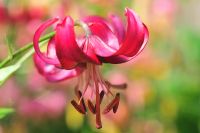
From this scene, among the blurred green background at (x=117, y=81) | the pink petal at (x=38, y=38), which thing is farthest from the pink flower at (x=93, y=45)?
the blurred green background at (x=117, y=81)

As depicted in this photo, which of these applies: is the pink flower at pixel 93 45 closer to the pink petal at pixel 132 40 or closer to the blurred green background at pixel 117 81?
the pink petal at pixel 132 40

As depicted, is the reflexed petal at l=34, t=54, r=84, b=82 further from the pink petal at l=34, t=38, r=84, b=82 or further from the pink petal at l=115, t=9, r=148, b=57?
the pink petal at l=115, t=9, r=148, b=57

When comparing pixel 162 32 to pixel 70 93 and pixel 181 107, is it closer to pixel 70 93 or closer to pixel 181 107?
pixel 181 107

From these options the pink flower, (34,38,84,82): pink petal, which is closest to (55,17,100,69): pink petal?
the pink flower

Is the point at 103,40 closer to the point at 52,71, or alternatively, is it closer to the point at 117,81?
the point at 52,71

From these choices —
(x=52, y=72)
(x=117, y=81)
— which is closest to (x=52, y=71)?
(x=52, y=72)

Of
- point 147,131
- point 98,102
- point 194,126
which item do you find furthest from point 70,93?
point 98,102
